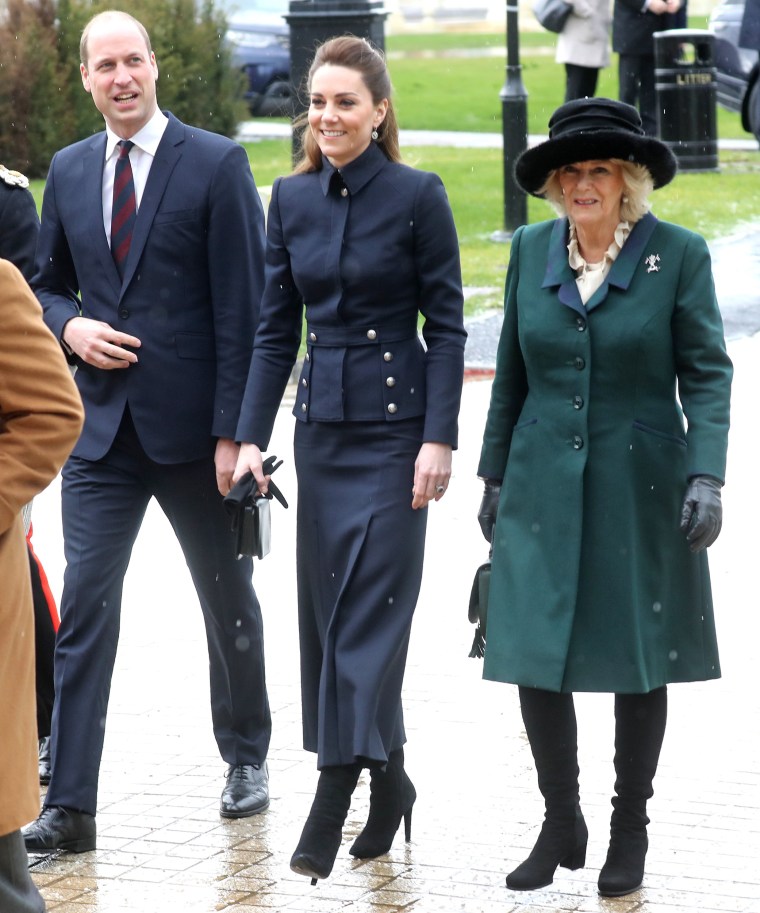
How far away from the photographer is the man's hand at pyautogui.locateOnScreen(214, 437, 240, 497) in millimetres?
5262

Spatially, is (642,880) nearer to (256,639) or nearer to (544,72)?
(256,639)

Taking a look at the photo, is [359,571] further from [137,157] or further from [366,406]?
[137,157]

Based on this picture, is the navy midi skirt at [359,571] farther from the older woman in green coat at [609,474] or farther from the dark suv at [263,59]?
the dark suv at [263,59]

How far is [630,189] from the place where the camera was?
4723 millimetres

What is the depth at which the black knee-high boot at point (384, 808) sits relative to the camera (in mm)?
4969

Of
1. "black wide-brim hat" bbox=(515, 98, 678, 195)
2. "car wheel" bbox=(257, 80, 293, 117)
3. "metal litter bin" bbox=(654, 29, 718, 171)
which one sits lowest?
"black wide-brim hat" bbox=(515, 98, 678, 195)

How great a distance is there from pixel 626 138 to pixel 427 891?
1.94 m

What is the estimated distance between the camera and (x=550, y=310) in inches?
188

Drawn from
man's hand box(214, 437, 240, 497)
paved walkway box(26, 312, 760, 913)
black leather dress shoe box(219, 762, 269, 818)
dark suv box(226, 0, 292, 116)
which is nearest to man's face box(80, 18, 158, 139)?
man's hand box(214, 437, 240, 497)

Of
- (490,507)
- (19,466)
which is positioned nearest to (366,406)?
(490,507)

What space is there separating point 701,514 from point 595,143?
0.95 m

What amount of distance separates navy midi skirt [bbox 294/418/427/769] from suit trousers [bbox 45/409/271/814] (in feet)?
1.44

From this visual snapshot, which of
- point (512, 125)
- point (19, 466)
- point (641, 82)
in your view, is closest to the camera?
point (19, 466)

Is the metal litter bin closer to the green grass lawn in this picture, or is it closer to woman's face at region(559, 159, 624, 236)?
the green grass lawn
